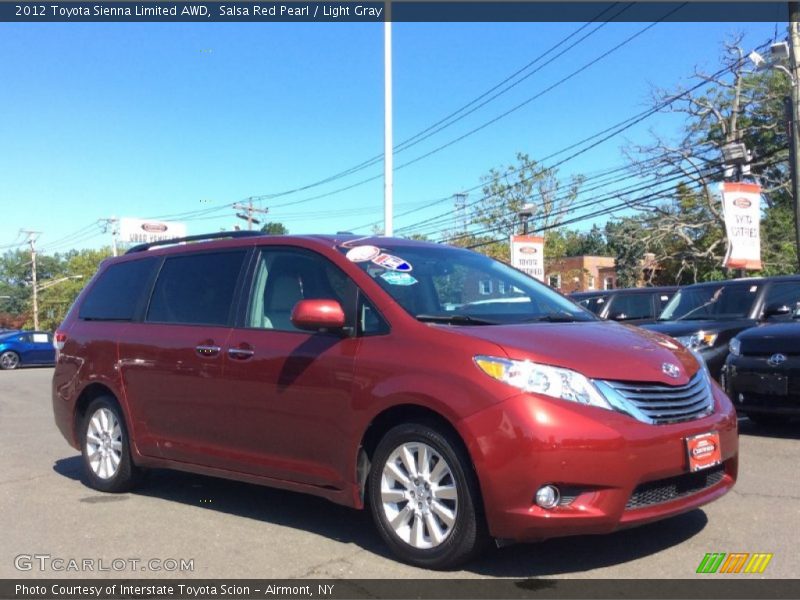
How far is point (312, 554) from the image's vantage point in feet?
14.9

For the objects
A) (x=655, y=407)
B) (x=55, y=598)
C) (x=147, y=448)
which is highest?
(x=655, y=407)

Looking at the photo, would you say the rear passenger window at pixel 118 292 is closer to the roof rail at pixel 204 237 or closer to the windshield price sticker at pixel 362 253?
the roof rail at pixel 204 237

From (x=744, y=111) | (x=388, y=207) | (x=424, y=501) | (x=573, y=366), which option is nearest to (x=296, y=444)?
(x=424, y=501)

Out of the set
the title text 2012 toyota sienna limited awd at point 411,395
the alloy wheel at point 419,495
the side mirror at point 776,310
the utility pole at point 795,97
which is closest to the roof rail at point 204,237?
the title text 2012 toyota sienna limited awd at point 411,395

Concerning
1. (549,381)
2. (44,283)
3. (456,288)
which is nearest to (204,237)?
(456,288)

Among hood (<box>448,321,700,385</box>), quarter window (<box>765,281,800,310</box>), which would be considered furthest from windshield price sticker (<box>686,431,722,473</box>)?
quarter window (<box>765,281,800,310</box>)

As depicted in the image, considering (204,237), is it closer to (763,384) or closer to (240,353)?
(240,353)

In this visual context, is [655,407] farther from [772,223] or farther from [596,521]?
[772,223]

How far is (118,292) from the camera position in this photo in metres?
6.52

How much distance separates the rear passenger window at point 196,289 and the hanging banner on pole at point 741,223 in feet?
47.3

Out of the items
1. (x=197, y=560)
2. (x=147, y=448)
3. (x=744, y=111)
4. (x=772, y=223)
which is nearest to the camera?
(x=197, y=560)

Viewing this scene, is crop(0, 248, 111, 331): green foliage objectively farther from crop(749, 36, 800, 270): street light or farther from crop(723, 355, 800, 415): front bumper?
crop(723, 355, 800, 415): front bumper

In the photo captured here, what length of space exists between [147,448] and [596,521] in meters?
3.56
